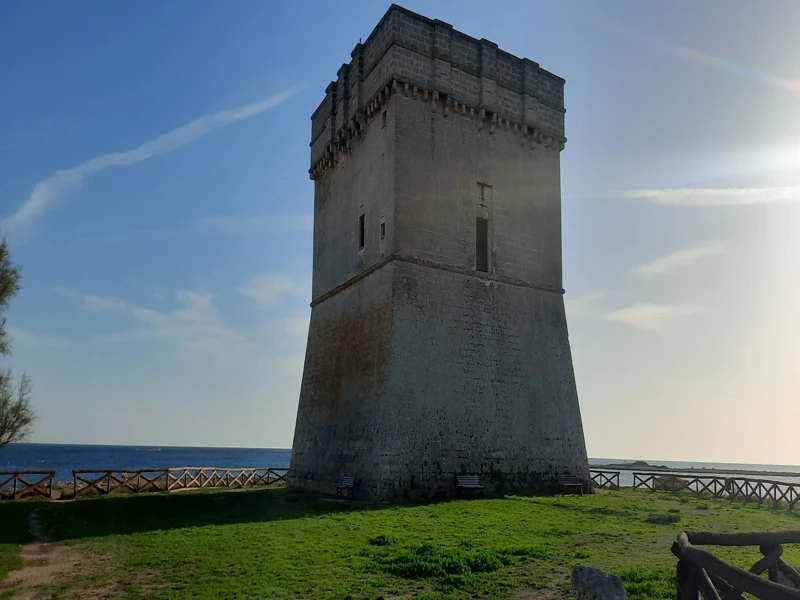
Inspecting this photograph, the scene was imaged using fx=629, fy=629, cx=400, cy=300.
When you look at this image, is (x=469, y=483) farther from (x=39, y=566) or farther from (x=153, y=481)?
(x=153, y=481)

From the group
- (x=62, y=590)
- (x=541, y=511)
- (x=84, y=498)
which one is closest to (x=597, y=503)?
(x=541, y=511)

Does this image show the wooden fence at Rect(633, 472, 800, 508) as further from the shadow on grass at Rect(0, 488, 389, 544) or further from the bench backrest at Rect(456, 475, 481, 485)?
the shadow on grass at Rect(0, 488, 389, 544)

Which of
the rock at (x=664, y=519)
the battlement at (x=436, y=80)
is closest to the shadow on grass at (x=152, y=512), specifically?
the rock at (x=664, y=519)

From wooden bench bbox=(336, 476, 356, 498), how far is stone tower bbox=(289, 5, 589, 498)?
0.89ft

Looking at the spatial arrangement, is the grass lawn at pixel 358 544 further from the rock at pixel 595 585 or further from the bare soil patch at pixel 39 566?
the rock at pixel 595 585

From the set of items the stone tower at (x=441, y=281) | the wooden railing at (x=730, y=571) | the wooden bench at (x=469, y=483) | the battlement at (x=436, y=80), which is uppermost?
the battlement at (x=436, y=80)

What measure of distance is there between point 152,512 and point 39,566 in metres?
5.64

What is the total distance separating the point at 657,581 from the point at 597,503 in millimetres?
10620

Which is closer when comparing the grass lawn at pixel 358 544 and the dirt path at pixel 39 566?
the grass lawn at pixel 358 544

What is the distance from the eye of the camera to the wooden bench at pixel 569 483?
846 inches

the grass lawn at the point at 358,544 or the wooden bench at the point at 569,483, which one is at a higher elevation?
the wooden bench at the point at 569,483

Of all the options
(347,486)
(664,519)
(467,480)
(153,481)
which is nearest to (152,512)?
(347,486)

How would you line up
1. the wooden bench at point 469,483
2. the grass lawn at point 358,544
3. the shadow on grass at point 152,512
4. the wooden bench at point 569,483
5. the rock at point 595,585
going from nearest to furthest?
the rock at point 595,585
the grass lawn at point 358,544
the shadow on grass at point 152,512
the wooden bench at point 469,483
the wooden bench at point 569,483

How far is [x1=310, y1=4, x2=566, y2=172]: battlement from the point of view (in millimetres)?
21250
